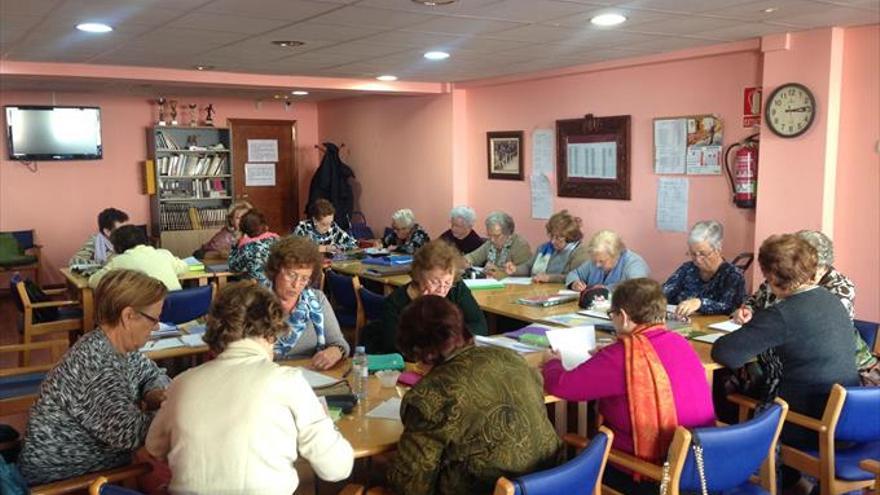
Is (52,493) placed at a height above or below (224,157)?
below

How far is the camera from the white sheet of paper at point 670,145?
5844mm

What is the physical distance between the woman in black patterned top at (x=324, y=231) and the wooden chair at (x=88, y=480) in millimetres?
4403

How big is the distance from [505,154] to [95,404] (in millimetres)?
5764

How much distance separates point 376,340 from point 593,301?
130cm

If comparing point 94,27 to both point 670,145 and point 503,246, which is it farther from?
point 670,145

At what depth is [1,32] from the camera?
453cm

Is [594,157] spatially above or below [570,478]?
above

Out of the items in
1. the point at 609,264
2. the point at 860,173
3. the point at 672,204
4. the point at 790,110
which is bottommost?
the point at 609,264

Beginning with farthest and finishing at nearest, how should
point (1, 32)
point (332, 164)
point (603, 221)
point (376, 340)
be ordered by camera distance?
1. point (332, 164)
2. point (603, 221)
3. point (1, 32)
4. point (376, 340)

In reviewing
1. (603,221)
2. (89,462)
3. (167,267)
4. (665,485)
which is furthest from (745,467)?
(603,221)

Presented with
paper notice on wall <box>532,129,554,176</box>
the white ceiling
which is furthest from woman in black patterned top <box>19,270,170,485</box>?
A: paper notice on wall <box>532,129,554,176</box>

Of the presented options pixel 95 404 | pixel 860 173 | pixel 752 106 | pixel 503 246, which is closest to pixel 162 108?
pixel 503 246

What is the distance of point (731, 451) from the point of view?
229cm

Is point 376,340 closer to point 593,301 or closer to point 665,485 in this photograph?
point 593,301
